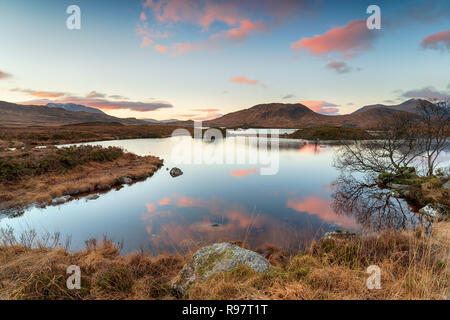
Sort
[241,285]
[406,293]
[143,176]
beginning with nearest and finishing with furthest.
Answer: [406,293] < [241,285] < [143,176]

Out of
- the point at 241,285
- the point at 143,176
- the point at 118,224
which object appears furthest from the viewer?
the point at 143,176

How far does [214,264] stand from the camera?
5.36 m

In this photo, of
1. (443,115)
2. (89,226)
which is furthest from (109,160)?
(443,115)

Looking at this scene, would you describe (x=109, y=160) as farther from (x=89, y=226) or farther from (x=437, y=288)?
(x=437, y=288)

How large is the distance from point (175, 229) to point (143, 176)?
15.1m

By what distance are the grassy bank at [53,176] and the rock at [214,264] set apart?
16.2 meters

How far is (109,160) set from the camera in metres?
31.3

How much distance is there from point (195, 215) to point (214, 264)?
9.65m

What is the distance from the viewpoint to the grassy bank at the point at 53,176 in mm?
16391

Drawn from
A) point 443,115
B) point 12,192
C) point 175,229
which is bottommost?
point 175,229

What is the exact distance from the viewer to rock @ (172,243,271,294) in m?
5.09

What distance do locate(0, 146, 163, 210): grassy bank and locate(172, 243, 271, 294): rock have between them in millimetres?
16165

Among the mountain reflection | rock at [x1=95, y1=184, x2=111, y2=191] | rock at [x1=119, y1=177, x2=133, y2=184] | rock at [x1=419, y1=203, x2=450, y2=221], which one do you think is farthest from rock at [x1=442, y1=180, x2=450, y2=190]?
rock at [x1=95, y1=184, x2=111, y2=191]

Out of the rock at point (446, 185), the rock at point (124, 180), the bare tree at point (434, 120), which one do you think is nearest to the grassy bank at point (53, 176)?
the rock at point (124, 180)
